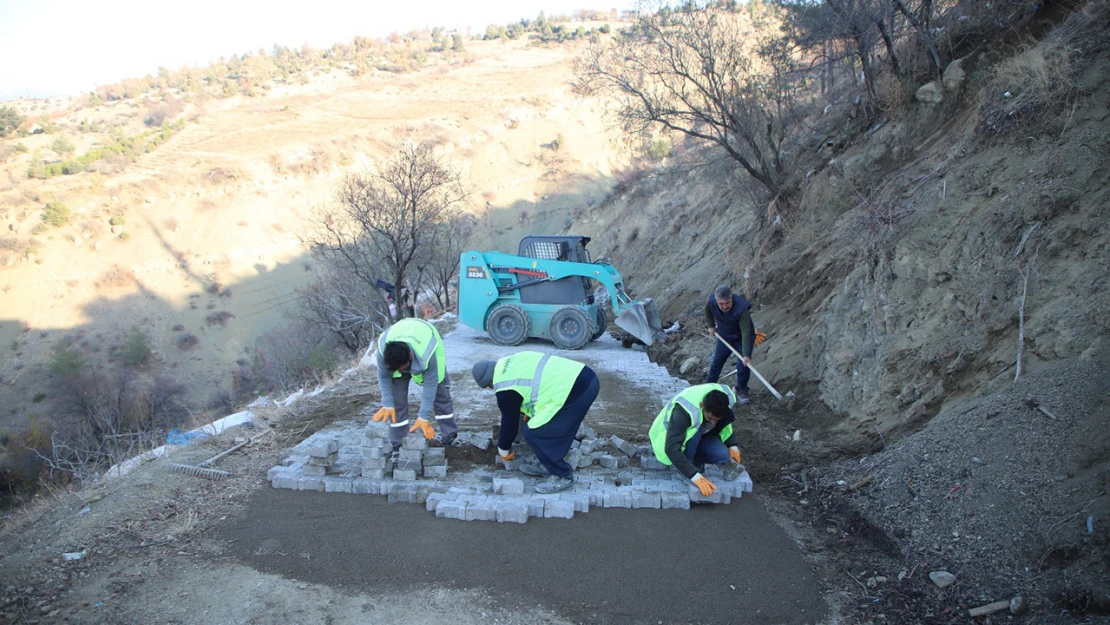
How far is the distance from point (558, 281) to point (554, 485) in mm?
7687

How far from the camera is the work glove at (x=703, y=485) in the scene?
5.10 m

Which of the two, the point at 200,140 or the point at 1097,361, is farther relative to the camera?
the point at 200,140

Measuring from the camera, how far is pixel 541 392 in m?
5.00

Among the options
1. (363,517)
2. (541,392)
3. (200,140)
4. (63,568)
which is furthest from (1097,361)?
(200,140)

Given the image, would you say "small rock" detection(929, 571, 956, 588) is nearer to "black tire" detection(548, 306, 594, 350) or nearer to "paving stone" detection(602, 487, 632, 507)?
"paving stone" detection(602, 487, 632, 507)

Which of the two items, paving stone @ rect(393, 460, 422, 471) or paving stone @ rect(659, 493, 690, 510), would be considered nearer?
paving stone @ rect(659, 493, 690, 510)

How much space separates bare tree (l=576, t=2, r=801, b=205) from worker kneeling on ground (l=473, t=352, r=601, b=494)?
7.46 meters

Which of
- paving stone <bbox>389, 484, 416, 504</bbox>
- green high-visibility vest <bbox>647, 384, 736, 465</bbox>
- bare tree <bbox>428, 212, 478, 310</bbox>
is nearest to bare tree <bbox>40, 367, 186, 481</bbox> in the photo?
bare tree <bbox>428, 212, 478, 310</bbox>

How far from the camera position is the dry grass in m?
6.87

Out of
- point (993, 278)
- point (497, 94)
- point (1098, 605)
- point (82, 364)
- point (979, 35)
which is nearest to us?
point (1098, 605)

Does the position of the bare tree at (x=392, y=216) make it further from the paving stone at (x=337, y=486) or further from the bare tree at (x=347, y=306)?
the paving stone at (x=337, y=486)

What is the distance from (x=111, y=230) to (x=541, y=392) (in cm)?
3089

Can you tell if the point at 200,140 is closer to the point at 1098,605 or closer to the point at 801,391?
the point at 801,391

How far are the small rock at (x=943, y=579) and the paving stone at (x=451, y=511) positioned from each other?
328cm
